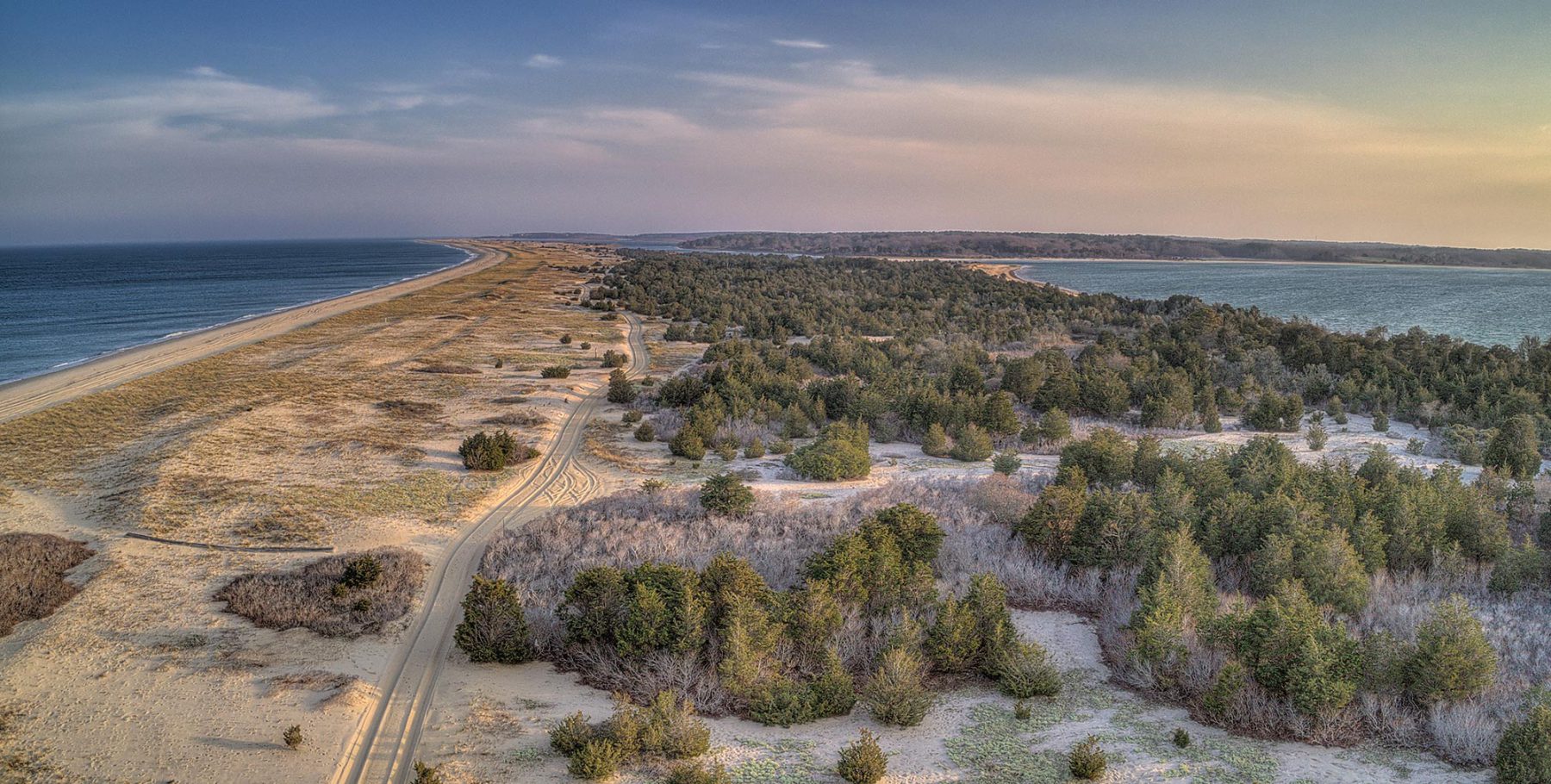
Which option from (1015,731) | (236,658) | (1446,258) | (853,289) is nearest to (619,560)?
(236,658)

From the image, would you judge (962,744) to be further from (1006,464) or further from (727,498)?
(1006,464)

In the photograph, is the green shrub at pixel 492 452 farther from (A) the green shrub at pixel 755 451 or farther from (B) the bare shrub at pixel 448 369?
(B) the bare shrub at pixel 448 369

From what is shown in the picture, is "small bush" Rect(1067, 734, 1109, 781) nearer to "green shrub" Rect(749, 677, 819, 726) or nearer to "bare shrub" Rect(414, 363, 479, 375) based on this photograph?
"green shrub" Rect(749, 677, 819, 726)

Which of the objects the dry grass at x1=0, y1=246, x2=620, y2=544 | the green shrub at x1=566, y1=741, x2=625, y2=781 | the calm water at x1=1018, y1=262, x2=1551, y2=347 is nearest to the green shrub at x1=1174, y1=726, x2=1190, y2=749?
the green shrub at x1=566, y1=741, x2=625, y2=781

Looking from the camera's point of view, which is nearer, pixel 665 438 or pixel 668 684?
pixel 668 684

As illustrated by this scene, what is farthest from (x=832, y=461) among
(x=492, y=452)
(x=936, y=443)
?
(x=492, y=452)

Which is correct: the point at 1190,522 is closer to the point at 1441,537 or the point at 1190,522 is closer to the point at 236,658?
the point at 1441,537
